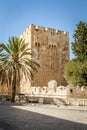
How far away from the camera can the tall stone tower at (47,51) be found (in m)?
30.3

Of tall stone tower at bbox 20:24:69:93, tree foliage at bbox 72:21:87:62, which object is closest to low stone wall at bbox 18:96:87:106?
tree foliage at bbox 72:21:87:62

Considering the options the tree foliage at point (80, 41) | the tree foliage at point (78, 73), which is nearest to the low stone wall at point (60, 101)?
the tree foliage at point (78, 73)

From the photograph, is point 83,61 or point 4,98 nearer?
point 4,98

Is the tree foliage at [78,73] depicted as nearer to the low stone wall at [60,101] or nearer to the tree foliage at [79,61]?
the tree foliage at [79,61]

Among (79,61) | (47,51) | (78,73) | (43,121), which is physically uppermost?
(47,51)

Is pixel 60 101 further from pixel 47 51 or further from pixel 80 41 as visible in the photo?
pixel 47 51

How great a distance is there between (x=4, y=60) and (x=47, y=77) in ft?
47.5

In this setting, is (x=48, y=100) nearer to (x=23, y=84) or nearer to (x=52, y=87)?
(x=52, y=87)

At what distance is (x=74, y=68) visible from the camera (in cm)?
2467

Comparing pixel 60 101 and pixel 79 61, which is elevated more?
pixel 79 61

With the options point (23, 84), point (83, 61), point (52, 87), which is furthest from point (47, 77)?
point (52, 87)

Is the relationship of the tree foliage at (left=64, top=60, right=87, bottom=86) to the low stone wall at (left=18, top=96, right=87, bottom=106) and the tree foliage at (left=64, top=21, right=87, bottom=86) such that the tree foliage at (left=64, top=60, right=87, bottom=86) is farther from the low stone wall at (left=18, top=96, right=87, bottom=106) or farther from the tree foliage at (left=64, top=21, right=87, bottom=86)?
the low stone wall at (left=18, top=96, right=87, bottom=106)

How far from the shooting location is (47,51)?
31.4 meters

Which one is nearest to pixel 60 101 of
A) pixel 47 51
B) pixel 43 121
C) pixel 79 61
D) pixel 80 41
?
pixel 43 121
